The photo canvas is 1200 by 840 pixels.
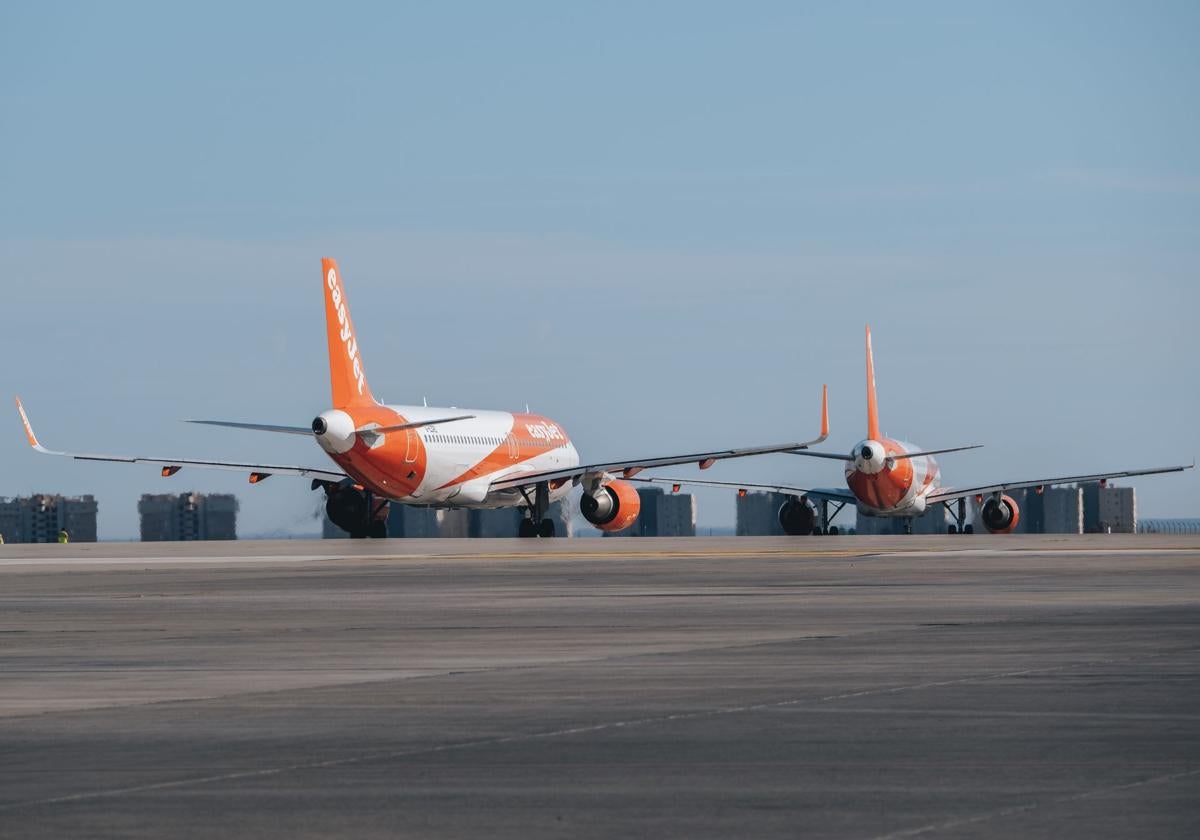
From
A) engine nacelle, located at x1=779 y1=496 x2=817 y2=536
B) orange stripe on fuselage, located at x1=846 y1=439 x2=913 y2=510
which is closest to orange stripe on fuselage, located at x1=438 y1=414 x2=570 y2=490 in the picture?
orange stripe on fuselage, located at x1=846 y1=439 x2=913 y2=510

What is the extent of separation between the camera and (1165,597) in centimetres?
2514

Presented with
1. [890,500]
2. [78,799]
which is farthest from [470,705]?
[890,500]

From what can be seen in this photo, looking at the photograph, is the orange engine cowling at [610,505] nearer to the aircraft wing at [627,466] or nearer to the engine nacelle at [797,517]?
the aircraft wing at [627,466]

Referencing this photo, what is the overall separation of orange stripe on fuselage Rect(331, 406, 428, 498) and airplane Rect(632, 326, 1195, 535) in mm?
13928

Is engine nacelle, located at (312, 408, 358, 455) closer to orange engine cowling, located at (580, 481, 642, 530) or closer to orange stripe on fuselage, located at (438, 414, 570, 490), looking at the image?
orange stripe on fuselage, located at (438, 414, 570, 490)

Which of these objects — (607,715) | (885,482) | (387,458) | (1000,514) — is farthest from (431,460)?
(607,715)

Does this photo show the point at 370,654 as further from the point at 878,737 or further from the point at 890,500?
the point at 890,500

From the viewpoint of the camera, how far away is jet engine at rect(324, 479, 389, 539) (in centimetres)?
7475

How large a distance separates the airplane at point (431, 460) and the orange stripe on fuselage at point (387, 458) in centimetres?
3

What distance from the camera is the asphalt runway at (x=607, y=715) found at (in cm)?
862

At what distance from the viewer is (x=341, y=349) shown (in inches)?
2653

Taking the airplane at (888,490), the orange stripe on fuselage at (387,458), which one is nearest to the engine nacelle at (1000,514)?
the airplane at (888,490)

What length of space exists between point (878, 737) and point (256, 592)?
1923 centimetres

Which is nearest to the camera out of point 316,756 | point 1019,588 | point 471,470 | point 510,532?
point 316,756
